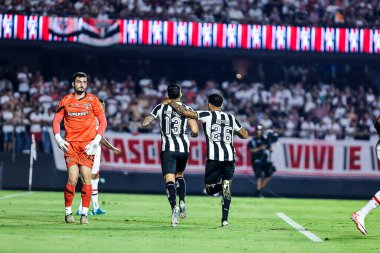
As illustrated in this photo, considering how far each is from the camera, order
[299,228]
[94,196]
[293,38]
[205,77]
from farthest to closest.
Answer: [205,77] → [293,38] → [94,196] → [299,228]

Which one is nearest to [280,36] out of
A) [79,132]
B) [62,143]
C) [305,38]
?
[305,38]

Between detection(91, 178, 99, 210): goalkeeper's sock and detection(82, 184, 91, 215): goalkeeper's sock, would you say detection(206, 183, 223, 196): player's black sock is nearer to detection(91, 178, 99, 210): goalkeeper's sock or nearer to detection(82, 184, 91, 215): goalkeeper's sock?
detection(82, 184, 91, 215): goalkeeper's sock

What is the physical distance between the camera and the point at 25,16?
1554 inches

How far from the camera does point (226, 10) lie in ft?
134

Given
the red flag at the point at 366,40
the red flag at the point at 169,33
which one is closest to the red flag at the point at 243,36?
the red flag at the point at 169,33

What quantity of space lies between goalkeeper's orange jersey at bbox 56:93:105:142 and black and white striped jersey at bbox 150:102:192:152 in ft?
3.68

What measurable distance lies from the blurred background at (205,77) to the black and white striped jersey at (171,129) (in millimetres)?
14426

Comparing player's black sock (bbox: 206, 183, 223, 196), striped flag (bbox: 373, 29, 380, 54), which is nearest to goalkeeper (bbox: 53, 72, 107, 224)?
player's black sock (bbox: 206, 183, 223, 196)

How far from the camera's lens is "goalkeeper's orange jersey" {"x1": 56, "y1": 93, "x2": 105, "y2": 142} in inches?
567

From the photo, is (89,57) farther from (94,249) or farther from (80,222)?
(94,249)

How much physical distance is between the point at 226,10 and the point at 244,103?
4774 mm

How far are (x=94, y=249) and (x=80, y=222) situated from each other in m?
3.76

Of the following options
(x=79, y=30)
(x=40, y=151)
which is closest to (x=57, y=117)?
(x=40, y=151)

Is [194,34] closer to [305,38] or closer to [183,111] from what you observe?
[305,38]
